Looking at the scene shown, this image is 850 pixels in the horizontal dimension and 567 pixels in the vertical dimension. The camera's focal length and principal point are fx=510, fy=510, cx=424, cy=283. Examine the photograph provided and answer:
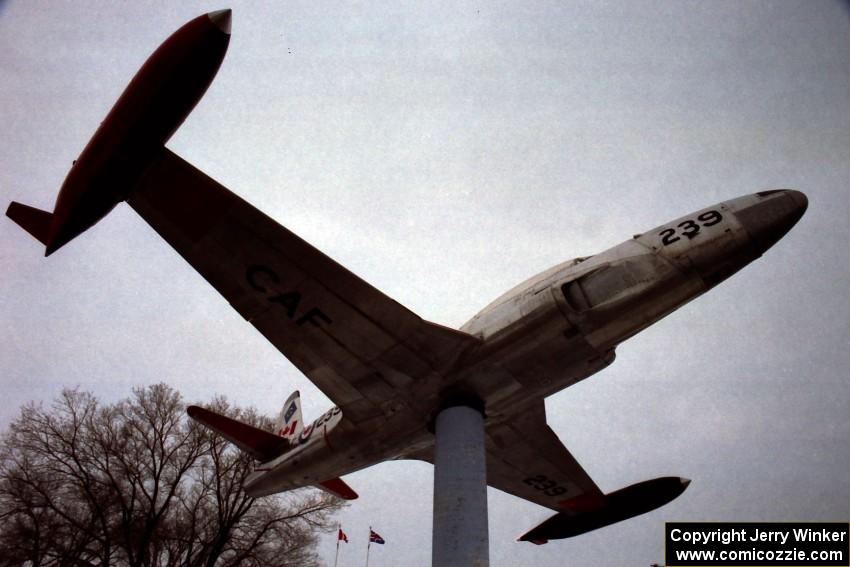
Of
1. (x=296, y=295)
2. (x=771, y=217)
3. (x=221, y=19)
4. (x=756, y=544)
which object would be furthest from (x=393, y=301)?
(x=756, y=544)

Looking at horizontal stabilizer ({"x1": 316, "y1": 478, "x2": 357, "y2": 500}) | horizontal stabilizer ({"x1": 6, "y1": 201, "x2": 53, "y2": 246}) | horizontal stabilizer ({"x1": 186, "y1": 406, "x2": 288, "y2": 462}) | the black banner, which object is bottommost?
the black banner

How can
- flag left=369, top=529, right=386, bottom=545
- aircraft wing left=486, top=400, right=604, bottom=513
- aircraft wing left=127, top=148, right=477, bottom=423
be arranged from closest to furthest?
aircraft wing left=127, top=148, right=477, bottom=423 → aircraft wing left=486, top=400, right=604, bottom=513 → flag left=369, top=529, right=386, bottom=545

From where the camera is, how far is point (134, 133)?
20.6 ft

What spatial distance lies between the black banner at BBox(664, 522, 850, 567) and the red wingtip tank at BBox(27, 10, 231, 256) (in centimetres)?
1601

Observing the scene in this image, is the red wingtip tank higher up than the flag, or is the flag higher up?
the red wingtip tank

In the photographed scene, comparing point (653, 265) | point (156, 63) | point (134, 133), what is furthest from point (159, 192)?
point (653, 265)

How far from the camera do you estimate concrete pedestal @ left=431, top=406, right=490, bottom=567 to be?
26.9 feet

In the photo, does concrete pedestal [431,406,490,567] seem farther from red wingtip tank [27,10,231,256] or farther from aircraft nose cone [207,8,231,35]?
aircraft nose cone [207,8,231,35]

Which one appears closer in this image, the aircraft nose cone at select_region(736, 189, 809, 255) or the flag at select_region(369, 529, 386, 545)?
the aircraft nose cone at select_region(736, 189, 809, 255)

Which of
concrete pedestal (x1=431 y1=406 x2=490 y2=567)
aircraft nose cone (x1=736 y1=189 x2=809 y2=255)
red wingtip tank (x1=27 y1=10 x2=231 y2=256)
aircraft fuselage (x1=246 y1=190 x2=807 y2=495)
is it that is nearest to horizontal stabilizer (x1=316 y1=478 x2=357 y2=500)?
aircraft fuselage (x1=246 y1=190 x2=807 y2=495)

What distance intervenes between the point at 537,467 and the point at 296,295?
7.89 metres

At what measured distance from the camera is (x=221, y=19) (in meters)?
5.88

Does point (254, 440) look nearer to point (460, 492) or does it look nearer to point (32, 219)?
point (460, 492)

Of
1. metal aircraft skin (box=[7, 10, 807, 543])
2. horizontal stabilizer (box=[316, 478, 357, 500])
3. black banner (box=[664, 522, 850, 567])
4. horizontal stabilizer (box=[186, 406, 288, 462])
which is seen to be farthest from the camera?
horizontal stabilizer (box=[316, 478, 357, 500])
